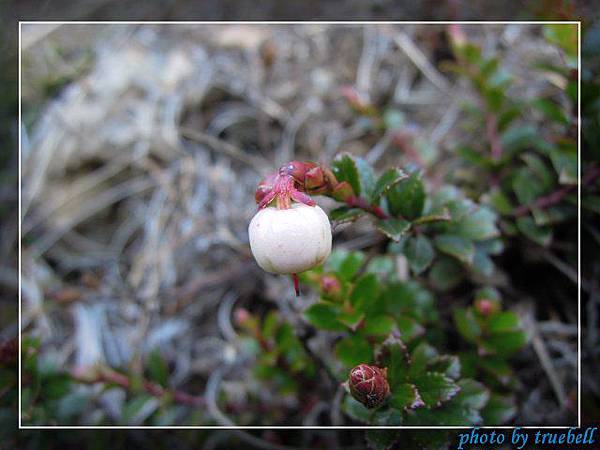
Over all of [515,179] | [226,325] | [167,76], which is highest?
[167,76]

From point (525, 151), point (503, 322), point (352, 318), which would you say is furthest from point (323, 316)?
point (525, 151)

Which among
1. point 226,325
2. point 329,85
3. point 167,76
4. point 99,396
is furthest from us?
point 167,76

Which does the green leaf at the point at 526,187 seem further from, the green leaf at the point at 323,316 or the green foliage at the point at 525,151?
the green leaf at the point at 323,316

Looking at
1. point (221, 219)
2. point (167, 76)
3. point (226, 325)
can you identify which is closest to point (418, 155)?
point (221, 219)

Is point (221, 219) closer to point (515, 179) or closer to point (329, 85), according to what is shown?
point (329, 85)

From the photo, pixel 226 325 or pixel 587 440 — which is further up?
pixel 226 325

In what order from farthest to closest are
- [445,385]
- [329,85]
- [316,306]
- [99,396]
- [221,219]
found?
[329,85]
[221,219]
[99,396]
[316,306]
[445,385]

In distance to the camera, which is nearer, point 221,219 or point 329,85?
point 221,219
